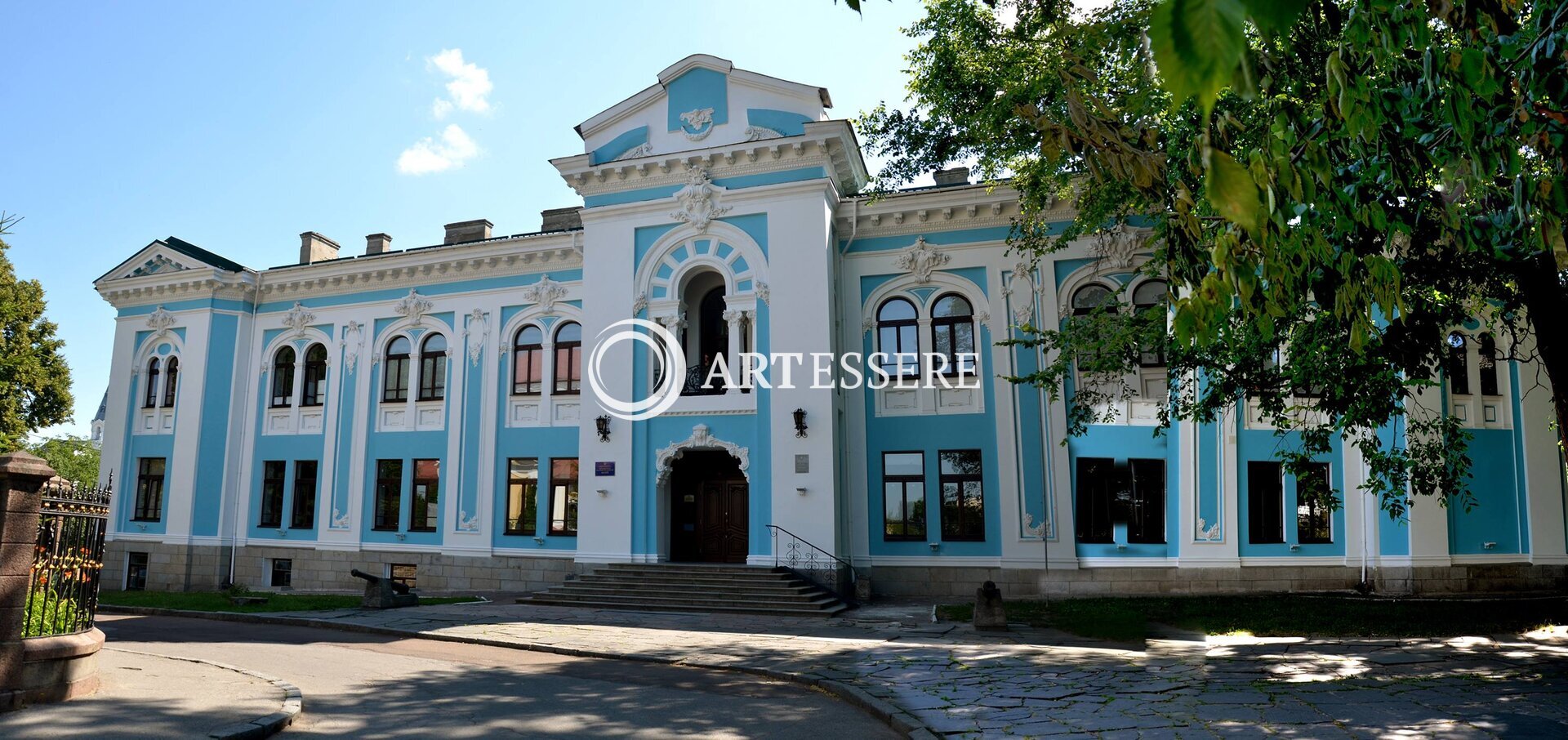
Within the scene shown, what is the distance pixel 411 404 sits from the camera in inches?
922

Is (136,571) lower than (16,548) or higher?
lower

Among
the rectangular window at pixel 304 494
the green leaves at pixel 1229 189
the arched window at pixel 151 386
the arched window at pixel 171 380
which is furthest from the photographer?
the arched window at pixel 151 386

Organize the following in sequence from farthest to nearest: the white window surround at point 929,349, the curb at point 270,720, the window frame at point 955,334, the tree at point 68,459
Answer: the tree at point 68,459, the window frame at point 955,334, the white window surround at point 929,349, the curb at point 270,720

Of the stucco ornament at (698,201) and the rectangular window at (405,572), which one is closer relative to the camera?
the stucco ornament at (698,201)

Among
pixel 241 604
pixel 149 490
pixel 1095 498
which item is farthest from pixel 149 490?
pixel 1095 498

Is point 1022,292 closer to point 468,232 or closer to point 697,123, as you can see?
point 697,123

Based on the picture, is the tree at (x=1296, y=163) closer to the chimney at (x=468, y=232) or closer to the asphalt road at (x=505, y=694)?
the asphalt road at (x=505, y=694)

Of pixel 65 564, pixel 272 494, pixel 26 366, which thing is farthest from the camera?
pixel 26 366

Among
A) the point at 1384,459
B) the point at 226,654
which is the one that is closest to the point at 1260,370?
the point at 1384,459

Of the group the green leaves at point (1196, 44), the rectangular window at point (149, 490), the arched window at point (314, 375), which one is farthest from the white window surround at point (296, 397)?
the green leaves at point (1196, 44)

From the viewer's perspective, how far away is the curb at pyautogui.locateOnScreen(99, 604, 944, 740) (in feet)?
25.5

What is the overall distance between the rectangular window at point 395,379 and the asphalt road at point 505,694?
10929 mm

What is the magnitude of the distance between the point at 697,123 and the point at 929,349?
273 inches

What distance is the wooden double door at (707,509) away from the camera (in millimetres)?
20234
